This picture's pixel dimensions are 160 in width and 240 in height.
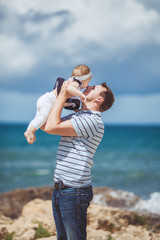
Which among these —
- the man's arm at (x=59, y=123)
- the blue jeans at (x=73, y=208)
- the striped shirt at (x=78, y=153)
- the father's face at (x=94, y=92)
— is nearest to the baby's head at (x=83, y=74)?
the father's face at (x=94, y=92)

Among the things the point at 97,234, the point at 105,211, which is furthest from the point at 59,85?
the point at 105,211

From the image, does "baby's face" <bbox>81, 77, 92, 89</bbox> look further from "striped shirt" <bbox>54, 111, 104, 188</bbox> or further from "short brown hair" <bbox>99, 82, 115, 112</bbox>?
"striped shirt" <bbox>54, 111, 104, 188</bbox>

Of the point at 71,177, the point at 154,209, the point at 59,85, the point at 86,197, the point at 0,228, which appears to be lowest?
the point at 154,209

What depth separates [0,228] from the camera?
4746mm

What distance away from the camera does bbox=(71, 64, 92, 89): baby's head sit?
9.62 feet

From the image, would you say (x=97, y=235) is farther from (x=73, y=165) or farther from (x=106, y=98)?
(x=106, y=98)

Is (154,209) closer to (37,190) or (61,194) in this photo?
(37,190)

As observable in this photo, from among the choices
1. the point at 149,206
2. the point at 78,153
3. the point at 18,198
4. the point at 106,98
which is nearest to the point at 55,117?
the point at 78,153

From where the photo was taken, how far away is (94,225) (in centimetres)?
575

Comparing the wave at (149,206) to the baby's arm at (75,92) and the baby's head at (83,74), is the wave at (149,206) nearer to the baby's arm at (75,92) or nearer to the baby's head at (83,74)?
the baby's head at (83,74)

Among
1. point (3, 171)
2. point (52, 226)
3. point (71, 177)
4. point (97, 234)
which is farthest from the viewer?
point (3, 171)

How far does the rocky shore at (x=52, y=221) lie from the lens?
15.2ft

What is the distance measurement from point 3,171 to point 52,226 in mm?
15996

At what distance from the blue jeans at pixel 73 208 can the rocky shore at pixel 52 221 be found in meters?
1.57
